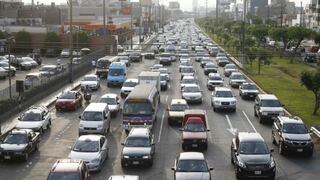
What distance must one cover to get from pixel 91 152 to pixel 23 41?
76.3 m

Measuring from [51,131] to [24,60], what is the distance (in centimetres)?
4322

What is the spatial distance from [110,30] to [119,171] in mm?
90365

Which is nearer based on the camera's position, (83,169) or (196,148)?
(83,169)

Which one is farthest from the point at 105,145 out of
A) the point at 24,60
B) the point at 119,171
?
the point at 24,60

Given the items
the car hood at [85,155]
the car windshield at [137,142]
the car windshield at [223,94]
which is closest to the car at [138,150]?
the car windshield at [137,142]

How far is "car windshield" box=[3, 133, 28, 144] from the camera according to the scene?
29688 millimetres

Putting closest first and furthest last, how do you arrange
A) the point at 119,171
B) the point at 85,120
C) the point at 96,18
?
1. the point at 119,171
2. the point at 85,120
3. the point at 96,18

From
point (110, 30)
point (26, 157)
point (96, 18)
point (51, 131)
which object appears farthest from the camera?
point (96, 18)

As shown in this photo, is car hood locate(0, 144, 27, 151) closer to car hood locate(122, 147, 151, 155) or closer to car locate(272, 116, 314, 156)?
car hood locate(122, 147, 151, 155)

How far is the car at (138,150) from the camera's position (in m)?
27.7

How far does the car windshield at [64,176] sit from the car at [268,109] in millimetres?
19773

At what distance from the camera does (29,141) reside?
99.0 feet

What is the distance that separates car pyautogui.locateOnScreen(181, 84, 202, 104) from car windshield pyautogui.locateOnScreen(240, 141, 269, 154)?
20.4 m

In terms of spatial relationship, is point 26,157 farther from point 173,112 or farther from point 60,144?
point 173,112
